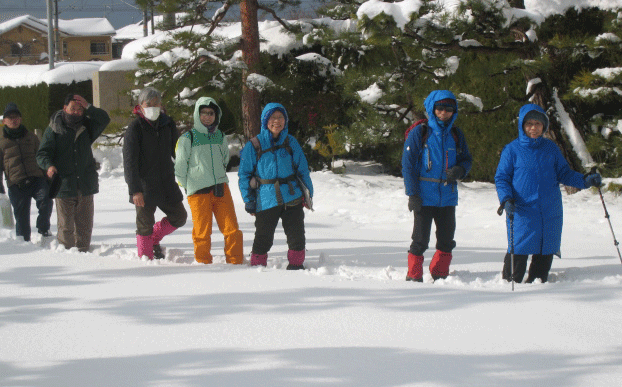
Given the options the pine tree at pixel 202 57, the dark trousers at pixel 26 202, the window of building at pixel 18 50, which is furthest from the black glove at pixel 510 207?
the window of building at pixel 18 50

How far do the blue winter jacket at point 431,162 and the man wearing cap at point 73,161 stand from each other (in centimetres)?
298

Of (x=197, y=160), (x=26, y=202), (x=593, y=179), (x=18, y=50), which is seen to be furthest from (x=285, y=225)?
(x=18, y=50)

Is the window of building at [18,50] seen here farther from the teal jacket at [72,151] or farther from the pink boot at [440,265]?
the pink boot at [440,265]

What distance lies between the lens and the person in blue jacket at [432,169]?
16.1ft

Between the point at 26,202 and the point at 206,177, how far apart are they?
255cm

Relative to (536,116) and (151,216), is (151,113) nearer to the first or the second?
(151,216)

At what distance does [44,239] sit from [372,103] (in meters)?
5.32

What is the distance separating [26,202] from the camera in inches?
272

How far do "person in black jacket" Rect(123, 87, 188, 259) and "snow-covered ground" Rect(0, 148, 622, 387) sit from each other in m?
0.61

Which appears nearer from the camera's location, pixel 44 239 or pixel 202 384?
pixel 202 384

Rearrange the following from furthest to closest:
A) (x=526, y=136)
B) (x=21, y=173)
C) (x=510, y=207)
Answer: (x=21, y=173) → (x=526, y=136) → (x=510, y=207)

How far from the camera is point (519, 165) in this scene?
4.84 metres

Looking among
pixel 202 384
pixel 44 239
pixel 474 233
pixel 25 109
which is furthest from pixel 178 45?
pixel 25 109

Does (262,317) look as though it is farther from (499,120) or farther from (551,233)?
(499,120)
